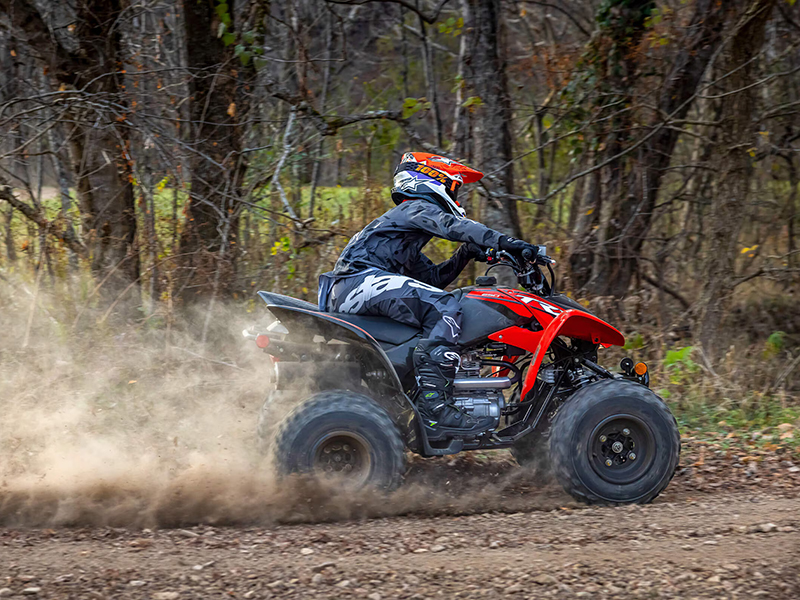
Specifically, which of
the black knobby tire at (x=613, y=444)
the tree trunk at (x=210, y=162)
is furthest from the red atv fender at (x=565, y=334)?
the tree trunk at (x=210, y=162)

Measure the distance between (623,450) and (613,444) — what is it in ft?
0.31

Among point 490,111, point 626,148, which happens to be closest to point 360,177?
point 490,111

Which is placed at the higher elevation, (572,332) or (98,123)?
(98,123)

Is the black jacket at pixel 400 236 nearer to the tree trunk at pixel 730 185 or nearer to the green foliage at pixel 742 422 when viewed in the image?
the green foliage at pixel 742 422

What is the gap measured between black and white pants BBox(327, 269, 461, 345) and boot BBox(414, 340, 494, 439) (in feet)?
0.32

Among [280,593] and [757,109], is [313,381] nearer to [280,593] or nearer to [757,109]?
[280,593]

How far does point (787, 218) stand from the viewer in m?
11.2

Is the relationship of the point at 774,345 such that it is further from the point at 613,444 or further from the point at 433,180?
the point at 433,180

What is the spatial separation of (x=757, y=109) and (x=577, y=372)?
611 cm

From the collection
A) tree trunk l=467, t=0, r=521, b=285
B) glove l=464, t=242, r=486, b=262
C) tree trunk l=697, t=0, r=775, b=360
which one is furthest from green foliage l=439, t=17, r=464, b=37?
glove l=464, t=242, r=486, b=262

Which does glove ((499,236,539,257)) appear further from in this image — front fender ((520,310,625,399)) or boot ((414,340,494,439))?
boot ((414,340,494,439))

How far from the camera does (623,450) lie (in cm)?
547

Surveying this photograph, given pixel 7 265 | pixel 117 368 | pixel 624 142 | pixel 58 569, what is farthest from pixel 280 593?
pixel 624 142

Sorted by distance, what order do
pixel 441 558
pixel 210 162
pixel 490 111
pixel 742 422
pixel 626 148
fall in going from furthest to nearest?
1. pixel 626 148
2. pixel 490 111
3. pixel 210 162
4. pixel 742 422
5. pixel 441 558
